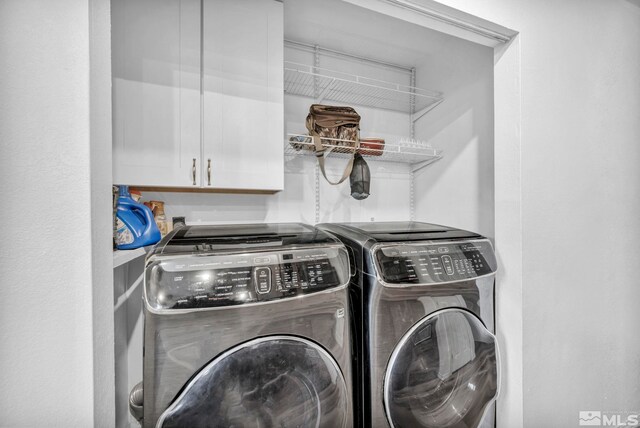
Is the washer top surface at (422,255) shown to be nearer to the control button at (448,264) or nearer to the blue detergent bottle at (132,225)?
the control button at (448,264)

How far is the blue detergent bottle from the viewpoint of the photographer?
3.32 ft

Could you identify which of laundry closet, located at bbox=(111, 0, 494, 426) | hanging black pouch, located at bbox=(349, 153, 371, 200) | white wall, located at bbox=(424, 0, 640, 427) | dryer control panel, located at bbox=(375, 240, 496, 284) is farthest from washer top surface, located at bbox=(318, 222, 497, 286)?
laundry closet, located at bbox=(111, 0, 494, 426)

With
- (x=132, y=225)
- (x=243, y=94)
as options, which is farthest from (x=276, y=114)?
(x=132, y=225)

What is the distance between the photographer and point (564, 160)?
133 cm

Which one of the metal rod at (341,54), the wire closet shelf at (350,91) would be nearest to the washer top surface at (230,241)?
the wire closet shelf at (350,91)

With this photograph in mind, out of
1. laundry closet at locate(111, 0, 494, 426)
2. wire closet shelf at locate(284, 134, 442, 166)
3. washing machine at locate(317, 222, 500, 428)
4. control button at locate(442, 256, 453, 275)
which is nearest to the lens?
washing machine at locate(317, 222, 500, 428)

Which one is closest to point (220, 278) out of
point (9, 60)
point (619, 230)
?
point (9, 60)

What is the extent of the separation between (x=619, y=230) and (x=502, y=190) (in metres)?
0.94

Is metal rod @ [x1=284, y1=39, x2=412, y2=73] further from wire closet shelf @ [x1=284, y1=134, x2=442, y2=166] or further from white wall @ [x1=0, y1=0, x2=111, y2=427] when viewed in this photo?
white wall @ [x1=0, y1=0, x2=111, y2=427]

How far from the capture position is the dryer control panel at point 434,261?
3.26ft

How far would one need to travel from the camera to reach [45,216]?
0.61 m

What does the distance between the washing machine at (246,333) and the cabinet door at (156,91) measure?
1.48ft

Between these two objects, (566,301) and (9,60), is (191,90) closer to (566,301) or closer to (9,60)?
(9,60)

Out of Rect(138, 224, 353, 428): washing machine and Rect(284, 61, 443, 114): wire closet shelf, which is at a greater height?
Rect(284, 61, 443, 114): wire closet shelf
